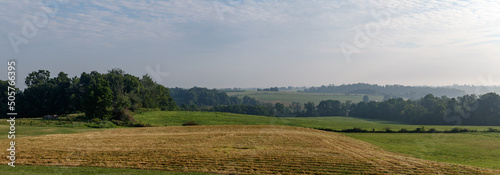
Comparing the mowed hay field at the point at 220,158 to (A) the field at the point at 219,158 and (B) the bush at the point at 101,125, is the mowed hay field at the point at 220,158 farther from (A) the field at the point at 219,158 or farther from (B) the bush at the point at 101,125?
(B) the bush at the point at 101,125

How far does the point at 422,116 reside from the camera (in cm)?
8788

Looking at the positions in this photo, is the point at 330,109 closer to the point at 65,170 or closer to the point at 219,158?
the point at 219,158

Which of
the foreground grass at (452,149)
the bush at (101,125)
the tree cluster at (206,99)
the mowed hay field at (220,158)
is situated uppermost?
the tree cluster at (206,99)

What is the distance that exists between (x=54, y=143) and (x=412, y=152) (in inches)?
1447

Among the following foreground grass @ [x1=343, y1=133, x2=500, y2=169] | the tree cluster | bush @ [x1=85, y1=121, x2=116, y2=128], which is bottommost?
foreground grass @ [x1=343, y1=133, x2=500, y2=169]

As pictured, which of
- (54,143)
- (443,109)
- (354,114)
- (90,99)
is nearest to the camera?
(54,143)

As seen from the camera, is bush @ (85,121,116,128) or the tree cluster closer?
bush @ (85,121,116,128)

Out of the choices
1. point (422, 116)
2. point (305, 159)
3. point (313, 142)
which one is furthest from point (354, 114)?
point (305, 159)

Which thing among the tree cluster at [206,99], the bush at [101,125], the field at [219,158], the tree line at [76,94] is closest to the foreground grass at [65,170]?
the field at [219,158]

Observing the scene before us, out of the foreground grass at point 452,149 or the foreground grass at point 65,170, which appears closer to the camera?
the foreground grass at point 65,170

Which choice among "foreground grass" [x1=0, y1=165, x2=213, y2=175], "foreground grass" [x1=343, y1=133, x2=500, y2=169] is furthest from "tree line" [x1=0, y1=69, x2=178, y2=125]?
"foreground grass" [x1=343, y1=133, x2=500, y2=169]

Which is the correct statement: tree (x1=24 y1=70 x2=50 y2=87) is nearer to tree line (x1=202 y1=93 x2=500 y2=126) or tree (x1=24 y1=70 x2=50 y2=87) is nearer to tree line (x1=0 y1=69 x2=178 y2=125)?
tree line (x1=0 y1=69 x2=178 y2=125)

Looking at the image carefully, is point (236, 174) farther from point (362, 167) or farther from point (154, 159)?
point (362, 167)

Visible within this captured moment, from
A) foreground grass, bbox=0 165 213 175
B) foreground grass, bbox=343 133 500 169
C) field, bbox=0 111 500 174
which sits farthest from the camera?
foreground grass, bbox=343 133 500 169
